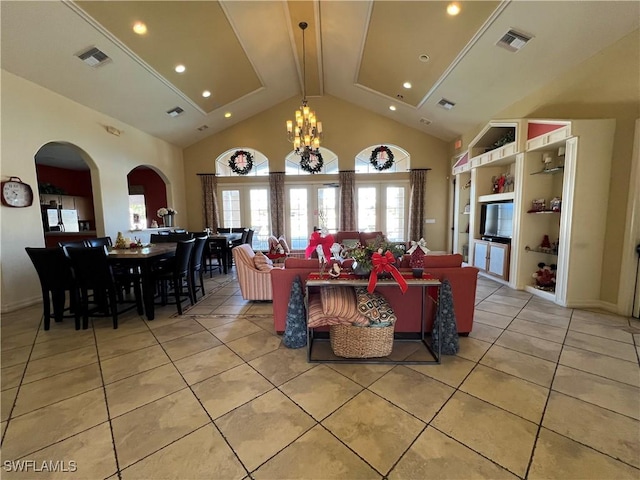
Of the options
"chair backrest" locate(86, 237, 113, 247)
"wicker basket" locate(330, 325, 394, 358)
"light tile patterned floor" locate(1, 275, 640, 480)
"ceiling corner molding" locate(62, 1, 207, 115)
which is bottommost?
"light tile patterned floor" locate(1, 275, 640, 480)

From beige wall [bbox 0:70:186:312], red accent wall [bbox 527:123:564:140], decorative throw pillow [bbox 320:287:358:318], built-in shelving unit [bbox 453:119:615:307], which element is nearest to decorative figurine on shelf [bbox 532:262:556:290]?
built-in shelving unit [bbox 453:119:615:307]

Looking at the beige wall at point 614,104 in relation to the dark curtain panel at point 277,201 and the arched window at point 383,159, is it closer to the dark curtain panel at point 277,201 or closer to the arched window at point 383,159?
the arched window at point 383,159

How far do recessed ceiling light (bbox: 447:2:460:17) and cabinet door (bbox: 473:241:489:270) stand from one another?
3734mm

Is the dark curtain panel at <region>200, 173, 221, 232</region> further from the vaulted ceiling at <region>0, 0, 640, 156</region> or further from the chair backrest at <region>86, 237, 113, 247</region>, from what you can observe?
the chair backrest at <region>86, 237, 113, 247</region>

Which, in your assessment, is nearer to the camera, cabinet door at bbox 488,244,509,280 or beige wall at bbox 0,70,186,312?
beige wall at bbox 0,70,186,312

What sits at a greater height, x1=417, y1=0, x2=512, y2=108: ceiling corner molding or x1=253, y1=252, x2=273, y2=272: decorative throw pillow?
x1=417, y1=0, x2=512, y2=108: ceiling corner molding

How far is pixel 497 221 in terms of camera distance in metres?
5.06

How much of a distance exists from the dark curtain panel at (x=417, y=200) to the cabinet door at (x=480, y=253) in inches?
79.0

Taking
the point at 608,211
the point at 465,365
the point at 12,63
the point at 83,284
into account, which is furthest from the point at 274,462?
the point at 12,63

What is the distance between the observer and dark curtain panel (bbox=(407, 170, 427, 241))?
23.9 feet

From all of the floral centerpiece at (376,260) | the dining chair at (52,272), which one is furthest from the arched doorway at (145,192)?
the floral centerpiece at (376,260)

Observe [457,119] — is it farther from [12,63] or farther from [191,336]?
[12,63]

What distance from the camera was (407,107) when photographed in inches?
244

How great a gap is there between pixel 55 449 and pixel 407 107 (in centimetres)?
724
